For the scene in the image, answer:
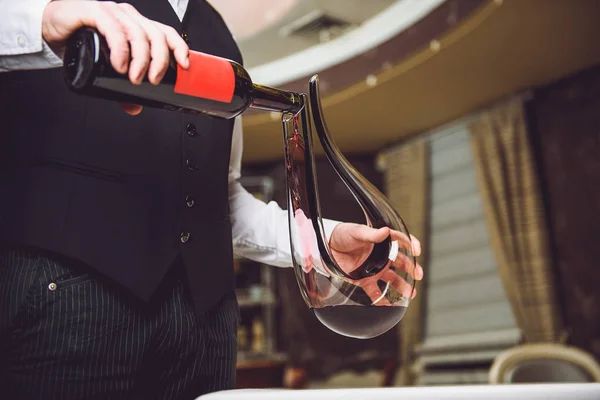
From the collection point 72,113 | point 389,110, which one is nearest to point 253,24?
point 389,110

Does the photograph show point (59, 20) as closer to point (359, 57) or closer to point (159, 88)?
point (159, 88)

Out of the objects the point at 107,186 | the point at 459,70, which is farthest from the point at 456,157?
the point at 107,186

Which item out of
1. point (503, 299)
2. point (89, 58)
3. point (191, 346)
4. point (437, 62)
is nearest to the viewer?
point (89, 58)

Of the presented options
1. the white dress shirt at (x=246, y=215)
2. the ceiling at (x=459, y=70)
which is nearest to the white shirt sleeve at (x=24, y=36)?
the white dress shirt at (x=246, y=215)

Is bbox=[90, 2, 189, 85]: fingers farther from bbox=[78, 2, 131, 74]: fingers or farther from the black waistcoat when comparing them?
the black waistcoat

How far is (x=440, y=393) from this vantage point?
374mm

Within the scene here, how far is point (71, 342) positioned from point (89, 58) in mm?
303

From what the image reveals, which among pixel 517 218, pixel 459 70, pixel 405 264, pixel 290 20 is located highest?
pixel 290 20

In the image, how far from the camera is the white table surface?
37cm

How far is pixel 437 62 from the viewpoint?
3.89 m

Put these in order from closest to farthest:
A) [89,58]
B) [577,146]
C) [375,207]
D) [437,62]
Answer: [89,58]
[375,207]
[437,62]
[577,146]

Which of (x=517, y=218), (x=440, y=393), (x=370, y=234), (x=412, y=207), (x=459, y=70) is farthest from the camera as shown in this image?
(x=412, y=207)

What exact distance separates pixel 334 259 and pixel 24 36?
0.33 meters

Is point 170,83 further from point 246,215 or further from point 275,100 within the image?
point 246,215
